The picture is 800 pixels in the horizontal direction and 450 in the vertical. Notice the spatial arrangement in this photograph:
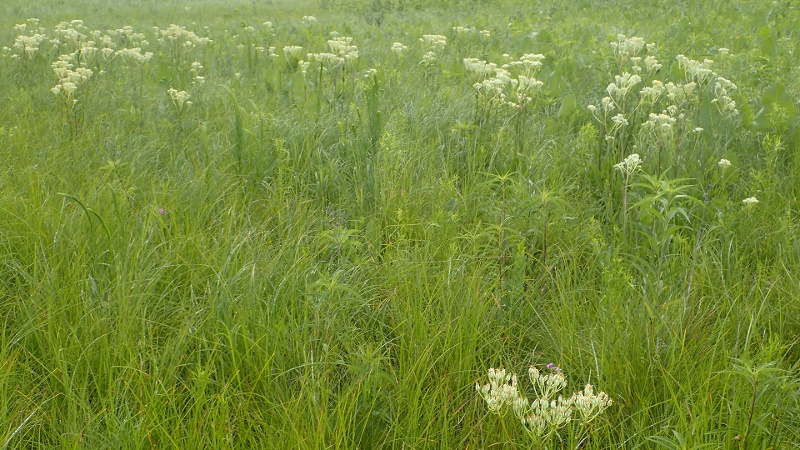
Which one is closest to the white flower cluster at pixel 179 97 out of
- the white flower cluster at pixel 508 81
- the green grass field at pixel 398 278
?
the green grass field at pixel 398 278

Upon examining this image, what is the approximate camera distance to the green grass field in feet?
7.38

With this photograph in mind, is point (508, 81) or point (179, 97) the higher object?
point (508, 81)

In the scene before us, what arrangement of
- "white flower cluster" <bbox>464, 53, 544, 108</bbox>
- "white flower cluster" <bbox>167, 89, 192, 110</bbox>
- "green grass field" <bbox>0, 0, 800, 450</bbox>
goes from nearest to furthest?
"green grass field" <bbox>0, 0, 800, 450</bbox> < "white flower cluster" <bbox>464, 53, 544, 108</bbox> < "white flower cluster" <bbox>167, 89, 192, 110</bbox>

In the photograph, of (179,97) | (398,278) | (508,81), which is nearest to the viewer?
(398,278)

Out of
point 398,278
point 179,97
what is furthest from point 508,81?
point 179,97

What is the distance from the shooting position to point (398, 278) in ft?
9.70

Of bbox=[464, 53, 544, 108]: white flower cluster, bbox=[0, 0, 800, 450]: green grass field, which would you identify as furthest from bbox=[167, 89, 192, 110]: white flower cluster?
bbox=[464, 53, 544, 108]: white flower cluster

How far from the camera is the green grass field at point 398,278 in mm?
2248

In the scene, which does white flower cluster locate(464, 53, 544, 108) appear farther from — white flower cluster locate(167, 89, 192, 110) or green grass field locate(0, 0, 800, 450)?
white flower cluster locate(167, 89, 192, 110)

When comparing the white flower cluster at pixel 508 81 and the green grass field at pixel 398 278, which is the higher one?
the white flower cluster at pixel 508 81

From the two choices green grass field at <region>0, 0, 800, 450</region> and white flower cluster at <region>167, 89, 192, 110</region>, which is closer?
green grass field at <region>0, 0, 800, 450</region>

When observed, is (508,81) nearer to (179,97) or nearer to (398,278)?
(398,278)

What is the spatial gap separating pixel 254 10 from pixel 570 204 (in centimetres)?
1471

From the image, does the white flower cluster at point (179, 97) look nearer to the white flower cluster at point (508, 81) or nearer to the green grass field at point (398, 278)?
the green grass field at point (398, 278)
